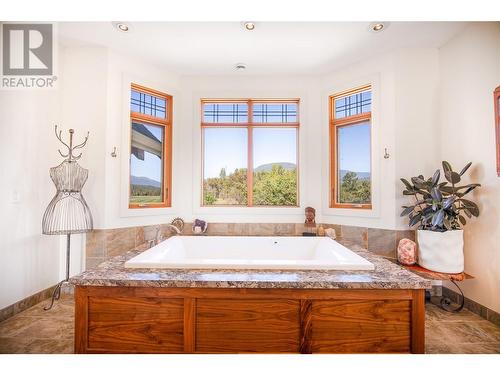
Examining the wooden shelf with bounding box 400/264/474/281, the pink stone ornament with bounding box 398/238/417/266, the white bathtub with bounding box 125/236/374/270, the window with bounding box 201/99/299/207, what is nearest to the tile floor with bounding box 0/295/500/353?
the wooden shelf with bounding box 400/264/474/281

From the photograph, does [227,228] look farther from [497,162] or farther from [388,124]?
[497,162]

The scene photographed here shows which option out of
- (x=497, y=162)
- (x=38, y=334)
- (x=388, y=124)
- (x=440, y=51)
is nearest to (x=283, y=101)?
(x=388, y=124)

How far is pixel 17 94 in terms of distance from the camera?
2213mm

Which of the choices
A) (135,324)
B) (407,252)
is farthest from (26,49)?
(407,252)

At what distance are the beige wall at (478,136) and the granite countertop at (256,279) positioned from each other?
46.9 inches

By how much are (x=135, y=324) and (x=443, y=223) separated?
253 cm

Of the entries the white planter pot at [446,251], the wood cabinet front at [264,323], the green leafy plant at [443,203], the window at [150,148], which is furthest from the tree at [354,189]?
the window at [150,148]

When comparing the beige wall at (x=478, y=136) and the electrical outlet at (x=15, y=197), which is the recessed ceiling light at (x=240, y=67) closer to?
the beige wall at (x=478, y=136)

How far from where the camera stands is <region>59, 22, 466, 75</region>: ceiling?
7.57 feet

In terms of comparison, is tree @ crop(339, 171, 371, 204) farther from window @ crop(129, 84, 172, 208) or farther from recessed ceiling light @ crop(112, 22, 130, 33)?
recessed ceiling light @ crop(112, 22, 130, 33)

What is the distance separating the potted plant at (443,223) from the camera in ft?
6.98

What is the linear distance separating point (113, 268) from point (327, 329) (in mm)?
1428

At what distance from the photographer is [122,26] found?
2.31 meters

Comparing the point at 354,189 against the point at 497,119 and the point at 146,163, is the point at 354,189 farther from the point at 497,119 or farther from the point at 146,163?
the point at 146,163
